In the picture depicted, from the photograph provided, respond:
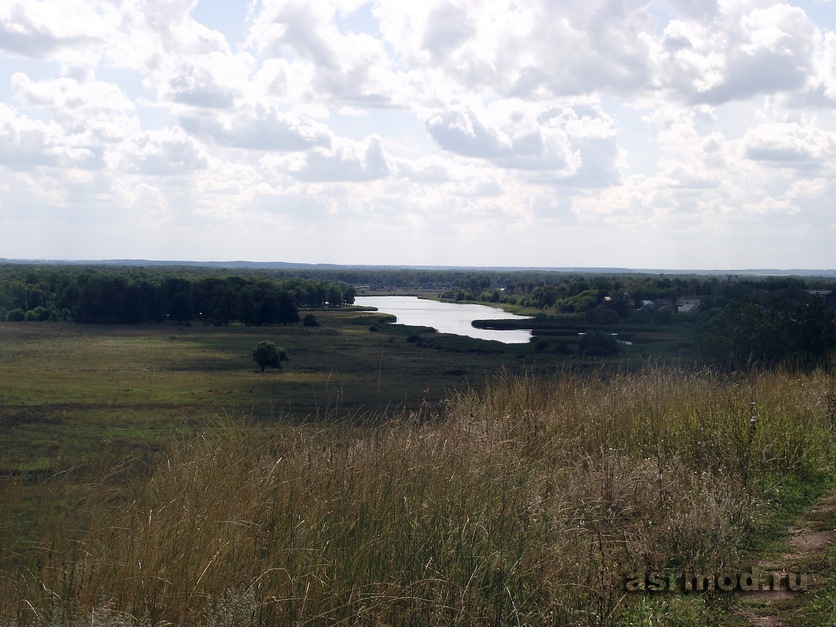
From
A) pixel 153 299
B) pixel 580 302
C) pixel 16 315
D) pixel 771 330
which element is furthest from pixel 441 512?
pixel 16 315

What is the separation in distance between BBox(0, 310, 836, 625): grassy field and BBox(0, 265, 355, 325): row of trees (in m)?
58.2

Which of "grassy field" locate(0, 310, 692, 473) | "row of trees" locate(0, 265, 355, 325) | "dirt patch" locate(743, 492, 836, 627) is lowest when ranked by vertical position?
"grassy field" locate(0, 310, 692, 473)

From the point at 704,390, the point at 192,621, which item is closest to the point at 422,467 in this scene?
the point at 192,621

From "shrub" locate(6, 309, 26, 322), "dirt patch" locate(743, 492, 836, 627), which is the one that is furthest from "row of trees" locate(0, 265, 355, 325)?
"dirt patch" locate(743, 492, 836, 627)

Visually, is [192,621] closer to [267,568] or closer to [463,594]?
[267,568]

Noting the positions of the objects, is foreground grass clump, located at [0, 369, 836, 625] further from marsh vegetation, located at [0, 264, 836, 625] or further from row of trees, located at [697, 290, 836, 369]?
row of trees, located at [697, 290, 836, 369]

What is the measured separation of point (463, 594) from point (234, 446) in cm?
307

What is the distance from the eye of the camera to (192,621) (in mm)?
4078

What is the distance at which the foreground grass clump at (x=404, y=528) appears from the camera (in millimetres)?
4293

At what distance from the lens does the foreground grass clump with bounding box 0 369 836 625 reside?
429 centimetres

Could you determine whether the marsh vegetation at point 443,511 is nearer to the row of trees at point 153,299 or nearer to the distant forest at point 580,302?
the distant forest at point 580,302

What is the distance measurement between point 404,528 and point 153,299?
71.3 metres

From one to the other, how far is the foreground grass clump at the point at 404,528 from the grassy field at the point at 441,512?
0.02m

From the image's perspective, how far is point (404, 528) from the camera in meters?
5.00
